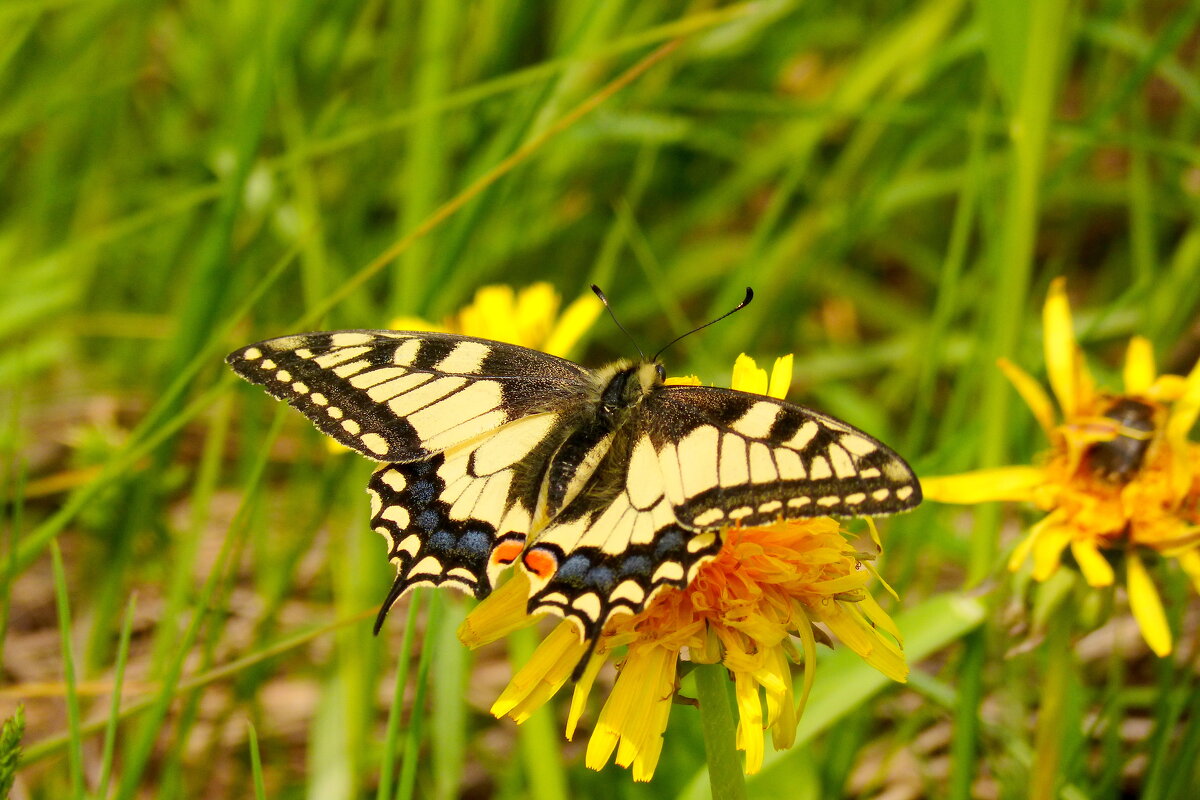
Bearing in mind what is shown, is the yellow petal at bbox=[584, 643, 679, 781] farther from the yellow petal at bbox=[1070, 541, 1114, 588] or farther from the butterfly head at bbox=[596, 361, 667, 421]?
the yellow petal at bbox=[1070, 541, 1114, 588]

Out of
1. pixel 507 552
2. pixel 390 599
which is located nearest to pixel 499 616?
pixel 507 552

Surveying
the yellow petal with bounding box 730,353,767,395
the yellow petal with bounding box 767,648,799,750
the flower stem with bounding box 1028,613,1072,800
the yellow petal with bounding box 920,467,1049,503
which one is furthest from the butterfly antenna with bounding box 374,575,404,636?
the flower stem with bounding box 1028,613,1072,800

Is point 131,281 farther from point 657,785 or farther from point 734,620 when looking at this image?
point 734,620

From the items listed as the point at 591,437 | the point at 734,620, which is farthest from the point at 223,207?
the point at 734,620

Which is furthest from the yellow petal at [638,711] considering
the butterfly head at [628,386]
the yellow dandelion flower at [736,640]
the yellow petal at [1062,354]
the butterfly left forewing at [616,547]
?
the yellow petal at [1062,354]

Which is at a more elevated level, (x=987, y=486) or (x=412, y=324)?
(x=412, y=324)

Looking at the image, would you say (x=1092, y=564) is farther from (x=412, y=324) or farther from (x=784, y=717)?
(x=412, y=324)

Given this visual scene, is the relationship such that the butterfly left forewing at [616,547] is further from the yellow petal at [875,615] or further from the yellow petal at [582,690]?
the yellow petal at [875,615]
